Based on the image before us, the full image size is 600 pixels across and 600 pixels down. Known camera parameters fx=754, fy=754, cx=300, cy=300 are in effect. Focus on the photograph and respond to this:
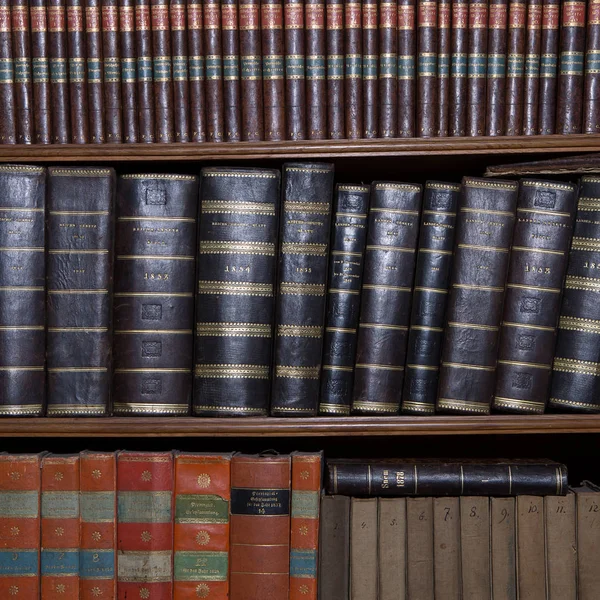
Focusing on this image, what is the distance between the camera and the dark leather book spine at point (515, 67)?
1.11m

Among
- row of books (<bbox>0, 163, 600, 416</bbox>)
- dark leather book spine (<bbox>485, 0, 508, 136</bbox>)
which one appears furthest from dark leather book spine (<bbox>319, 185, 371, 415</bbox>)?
dark leather book spine (<bbox>485, 0, 508, 136</bbox>)

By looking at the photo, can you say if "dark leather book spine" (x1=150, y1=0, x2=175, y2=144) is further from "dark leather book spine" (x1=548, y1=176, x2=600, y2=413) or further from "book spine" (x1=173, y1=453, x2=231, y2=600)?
"dark leather book spine" (x1=548, y1=176, x2=600, y2=413)

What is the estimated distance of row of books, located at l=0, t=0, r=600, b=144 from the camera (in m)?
1.11

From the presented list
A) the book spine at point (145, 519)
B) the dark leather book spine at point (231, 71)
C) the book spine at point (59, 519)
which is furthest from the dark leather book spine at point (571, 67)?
the book spine at point (59, 519)

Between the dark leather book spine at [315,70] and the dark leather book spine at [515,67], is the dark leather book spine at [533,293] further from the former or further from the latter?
the dark leather book spine at [315,70]

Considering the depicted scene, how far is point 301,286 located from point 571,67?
511 mm

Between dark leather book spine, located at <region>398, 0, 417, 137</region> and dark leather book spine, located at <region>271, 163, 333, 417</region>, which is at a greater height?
dark leather book spine, located at <region>398, 0, 417, 137</region>

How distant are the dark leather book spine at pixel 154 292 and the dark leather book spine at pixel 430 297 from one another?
34 cm

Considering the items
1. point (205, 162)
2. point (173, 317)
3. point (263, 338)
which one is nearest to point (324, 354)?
point (263, 338)

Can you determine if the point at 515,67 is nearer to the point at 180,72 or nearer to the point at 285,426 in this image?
the point at 180,72

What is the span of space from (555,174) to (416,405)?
0.42 meters

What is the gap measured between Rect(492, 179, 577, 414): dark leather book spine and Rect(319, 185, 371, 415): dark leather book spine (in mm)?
225

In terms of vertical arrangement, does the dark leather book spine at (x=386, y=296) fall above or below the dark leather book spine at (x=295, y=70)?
below

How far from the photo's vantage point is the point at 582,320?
113 cm
